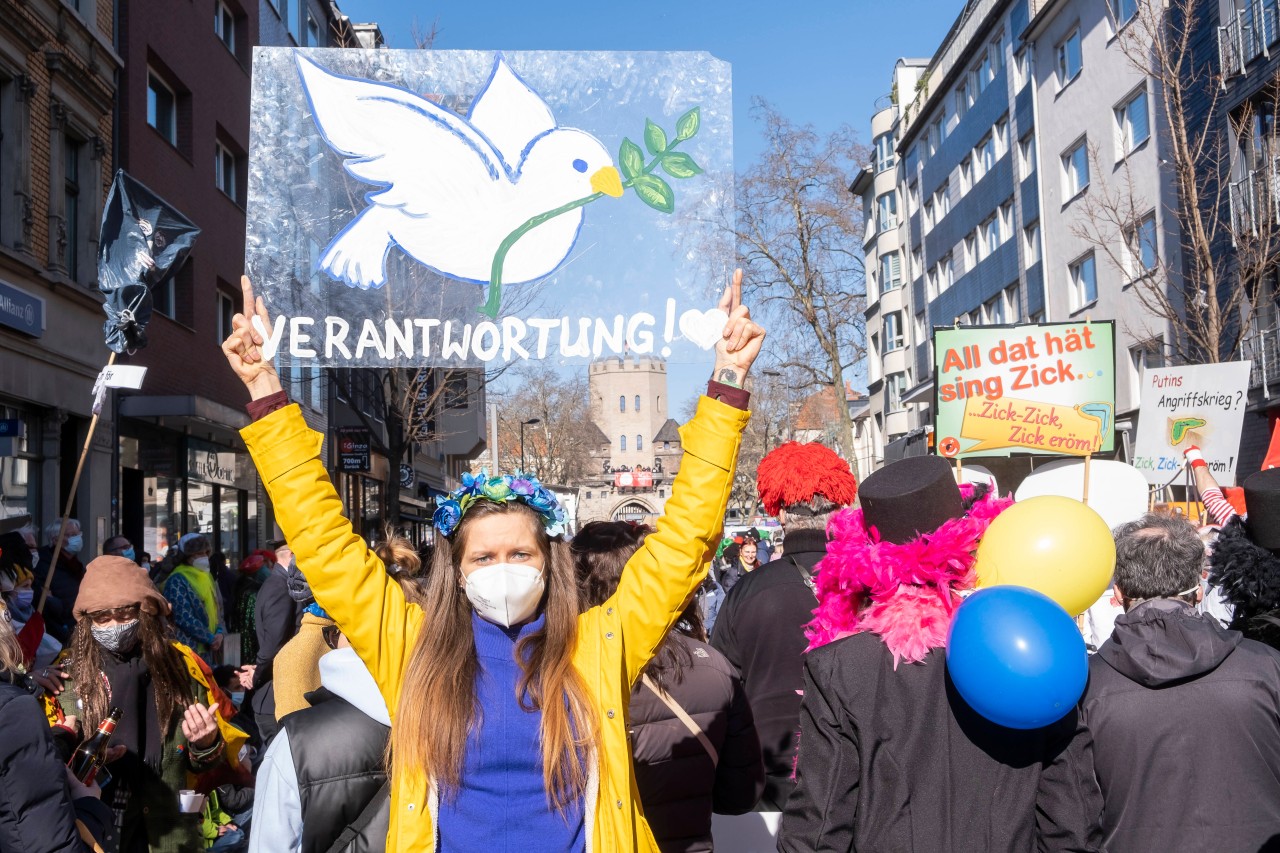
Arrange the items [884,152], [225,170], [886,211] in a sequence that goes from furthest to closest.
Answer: [884,152] < [886,211] < [225,170]

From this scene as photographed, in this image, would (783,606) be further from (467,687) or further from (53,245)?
(53,245)

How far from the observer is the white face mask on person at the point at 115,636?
15.1 ft

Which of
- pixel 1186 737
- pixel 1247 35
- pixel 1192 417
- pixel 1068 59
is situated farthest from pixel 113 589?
pixel 1068 59

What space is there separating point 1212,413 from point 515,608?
7.97 metres

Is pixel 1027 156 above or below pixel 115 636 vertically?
above

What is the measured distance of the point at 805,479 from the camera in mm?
5238

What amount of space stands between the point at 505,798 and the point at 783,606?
2455mm

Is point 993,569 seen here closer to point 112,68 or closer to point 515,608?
point 515,608

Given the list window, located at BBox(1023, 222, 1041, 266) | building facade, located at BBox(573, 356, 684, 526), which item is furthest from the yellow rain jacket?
building facade, located at BBox(573, 356, 684, 526)

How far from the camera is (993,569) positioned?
316cm

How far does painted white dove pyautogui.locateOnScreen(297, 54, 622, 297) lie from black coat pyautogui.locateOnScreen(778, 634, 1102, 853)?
3.35 metres

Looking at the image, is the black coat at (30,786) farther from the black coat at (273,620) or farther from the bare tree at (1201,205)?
the bare tree at (1201,205)

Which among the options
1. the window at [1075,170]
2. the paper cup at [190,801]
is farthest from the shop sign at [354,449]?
the paper cup at [190,801]

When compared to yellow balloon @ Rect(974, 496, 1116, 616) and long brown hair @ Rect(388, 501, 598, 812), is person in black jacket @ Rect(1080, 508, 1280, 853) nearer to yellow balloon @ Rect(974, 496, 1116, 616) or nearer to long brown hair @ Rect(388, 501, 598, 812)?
yellow balloon @ Rect(974, 496, 1116, 616)
